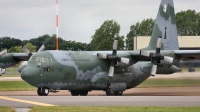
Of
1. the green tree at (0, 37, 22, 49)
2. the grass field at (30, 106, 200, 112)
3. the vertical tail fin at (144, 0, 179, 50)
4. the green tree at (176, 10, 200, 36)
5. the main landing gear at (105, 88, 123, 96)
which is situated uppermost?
the green tree at (176, 10, 200, 36)

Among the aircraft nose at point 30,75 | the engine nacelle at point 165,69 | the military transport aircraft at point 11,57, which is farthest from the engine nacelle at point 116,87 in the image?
the military transport aircraft at point 11,57

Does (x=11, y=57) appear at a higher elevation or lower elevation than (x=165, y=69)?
higher

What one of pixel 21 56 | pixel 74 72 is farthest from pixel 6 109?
pixel 21 56

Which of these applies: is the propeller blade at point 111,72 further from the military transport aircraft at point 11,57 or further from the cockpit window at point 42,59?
the military transport aircraft at point 11,57

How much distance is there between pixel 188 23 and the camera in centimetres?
Result: 13350

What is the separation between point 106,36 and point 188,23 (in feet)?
149

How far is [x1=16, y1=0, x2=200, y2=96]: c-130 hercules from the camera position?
38656mm

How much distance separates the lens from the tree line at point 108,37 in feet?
302

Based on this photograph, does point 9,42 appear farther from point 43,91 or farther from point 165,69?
point 43,91

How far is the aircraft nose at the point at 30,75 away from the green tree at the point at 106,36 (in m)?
50.8

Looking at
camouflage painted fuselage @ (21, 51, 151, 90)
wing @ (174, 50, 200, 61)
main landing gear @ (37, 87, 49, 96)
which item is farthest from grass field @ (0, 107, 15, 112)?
wing @ (174, 50, 200, 61)

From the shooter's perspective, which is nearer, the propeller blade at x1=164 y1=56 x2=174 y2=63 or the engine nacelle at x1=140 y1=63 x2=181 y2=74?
the propeller blade at x1=164 y1=56 x2=174 y2=63

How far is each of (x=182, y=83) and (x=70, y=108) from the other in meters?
20.2

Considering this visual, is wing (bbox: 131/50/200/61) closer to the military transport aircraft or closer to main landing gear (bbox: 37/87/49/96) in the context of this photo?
main landing gear (bbox: 37/87/49/96)
